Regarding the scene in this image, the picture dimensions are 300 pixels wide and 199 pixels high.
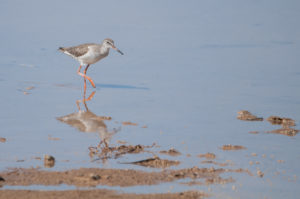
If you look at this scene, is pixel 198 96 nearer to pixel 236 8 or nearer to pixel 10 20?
pixel 10 20

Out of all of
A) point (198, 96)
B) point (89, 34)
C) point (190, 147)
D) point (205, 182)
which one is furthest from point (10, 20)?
point (205, 182)

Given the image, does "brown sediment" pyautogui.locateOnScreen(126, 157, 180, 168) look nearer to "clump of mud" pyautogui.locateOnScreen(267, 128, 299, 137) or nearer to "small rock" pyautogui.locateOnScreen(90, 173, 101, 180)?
"small rock" pyautogui.locateOnScreen(90, 173, 101, 180)

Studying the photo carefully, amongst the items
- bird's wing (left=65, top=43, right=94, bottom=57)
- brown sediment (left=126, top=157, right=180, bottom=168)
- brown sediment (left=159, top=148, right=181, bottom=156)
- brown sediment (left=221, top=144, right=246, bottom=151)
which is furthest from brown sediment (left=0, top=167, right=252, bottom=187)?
bird's wing (left=65, top=43, right=94, bottom=57)

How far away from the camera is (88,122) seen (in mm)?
9320

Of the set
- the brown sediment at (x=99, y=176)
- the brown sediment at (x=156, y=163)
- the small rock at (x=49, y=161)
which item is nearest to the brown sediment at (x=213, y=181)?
the brown sediment at (x=99, y=176)

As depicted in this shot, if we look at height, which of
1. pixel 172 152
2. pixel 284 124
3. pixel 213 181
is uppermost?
pixel 284 124

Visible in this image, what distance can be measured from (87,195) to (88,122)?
353 centimetres

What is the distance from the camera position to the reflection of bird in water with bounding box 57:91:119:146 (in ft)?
28.5

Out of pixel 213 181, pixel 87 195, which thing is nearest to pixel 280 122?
pixel 213 181

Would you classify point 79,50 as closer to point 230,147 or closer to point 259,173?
point 230,147

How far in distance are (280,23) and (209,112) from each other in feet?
32.1

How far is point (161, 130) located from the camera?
895 cm

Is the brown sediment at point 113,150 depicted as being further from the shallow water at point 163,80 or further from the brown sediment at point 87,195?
the brown sediment at point 87,195

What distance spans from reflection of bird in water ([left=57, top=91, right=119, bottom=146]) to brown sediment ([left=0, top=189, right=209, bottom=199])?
7.38 feet
